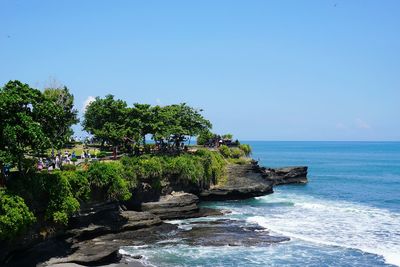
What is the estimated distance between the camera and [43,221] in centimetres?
3145

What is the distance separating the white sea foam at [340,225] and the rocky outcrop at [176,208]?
216 inches

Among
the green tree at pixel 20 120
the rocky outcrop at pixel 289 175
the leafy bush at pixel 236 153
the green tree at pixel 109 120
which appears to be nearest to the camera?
the green tree at pixel 20 120

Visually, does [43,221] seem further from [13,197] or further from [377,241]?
[377,241]

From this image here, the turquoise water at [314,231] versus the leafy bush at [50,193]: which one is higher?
the leafy bush at [50,193]

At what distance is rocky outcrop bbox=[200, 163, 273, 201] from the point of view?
57188 millimetres

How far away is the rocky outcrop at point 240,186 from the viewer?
57.2 meters

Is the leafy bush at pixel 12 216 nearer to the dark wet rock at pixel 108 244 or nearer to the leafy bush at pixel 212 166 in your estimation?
the dark wet rock at pixel 108 244

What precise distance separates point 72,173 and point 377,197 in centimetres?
→ 4547

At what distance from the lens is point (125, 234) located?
38.5 metres

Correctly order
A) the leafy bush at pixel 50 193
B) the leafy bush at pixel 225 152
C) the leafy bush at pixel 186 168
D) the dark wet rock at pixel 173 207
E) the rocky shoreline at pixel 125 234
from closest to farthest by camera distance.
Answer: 1. the leafy bush at pixel 50 193
2. the rocky shoreline at pixel 125 234
3. the dark wet rock at pixel 173 207
4. the leafy bush at pixel 186 168
5. the leafy bush at pixel 225 152

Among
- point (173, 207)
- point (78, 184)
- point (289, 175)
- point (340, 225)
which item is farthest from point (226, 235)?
point (289, 175)

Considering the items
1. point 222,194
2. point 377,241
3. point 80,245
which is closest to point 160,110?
point 222,194

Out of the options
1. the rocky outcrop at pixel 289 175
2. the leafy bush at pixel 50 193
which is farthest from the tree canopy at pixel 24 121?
the rocky outcrop at pixel 289 175

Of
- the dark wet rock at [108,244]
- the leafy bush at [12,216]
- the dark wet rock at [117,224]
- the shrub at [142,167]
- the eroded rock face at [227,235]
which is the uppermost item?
the shrub at [142,167]
